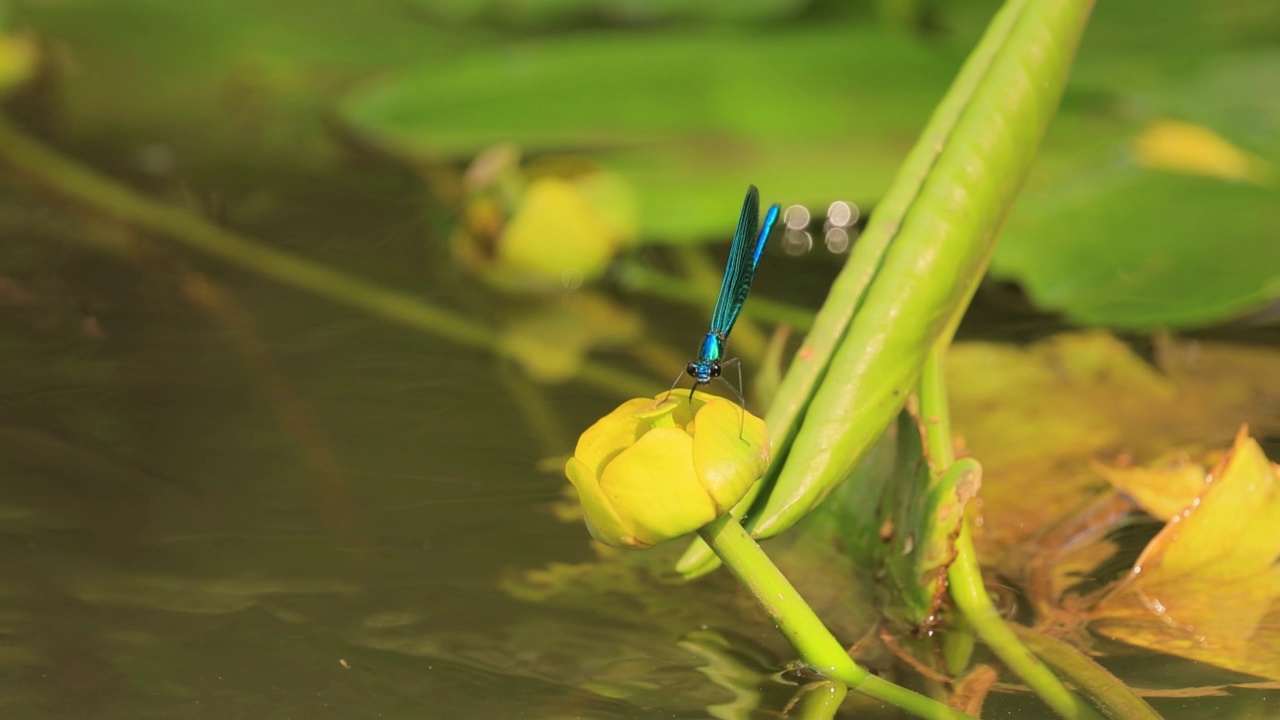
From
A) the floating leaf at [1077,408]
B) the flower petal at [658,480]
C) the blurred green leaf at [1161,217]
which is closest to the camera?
the flower petal at [658,480]

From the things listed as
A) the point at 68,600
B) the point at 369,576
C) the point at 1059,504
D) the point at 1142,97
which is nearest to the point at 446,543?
the point at 369,576

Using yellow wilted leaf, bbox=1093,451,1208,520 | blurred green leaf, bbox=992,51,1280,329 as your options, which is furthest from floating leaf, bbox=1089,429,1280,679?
blurred green leaf, bbox=992,51,1280,329

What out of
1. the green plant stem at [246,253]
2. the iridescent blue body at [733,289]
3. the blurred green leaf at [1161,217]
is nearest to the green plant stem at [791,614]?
the iridescent blue body at [733,289]

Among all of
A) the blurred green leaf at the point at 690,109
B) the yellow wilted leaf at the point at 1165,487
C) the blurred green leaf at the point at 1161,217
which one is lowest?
the yellow wilted leaf at the point at 1165,487

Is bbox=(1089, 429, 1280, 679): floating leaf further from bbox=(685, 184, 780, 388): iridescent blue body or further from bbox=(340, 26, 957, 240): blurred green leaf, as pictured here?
bbox=(340, 26, 957, 240): blurred green leaf

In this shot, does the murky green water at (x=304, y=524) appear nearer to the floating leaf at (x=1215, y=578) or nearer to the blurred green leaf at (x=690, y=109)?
the floating leaf at (x=1215, y=578)

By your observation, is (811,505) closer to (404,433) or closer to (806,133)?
(404,433)

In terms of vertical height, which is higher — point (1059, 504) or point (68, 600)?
point (68, 600)
